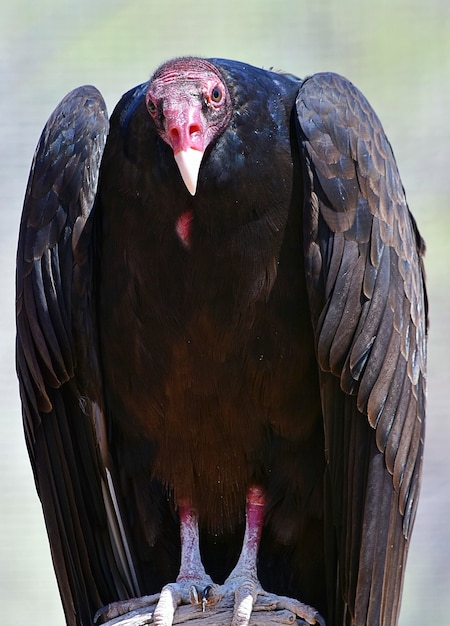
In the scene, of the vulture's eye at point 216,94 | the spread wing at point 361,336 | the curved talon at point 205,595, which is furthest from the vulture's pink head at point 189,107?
the curved talon at point 205,595

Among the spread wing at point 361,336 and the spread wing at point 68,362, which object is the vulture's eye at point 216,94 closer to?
the spread wing at point 361,336

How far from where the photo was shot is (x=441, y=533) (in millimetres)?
7453

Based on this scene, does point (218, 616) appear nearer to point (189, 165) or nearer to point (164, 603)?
point (164, 603)

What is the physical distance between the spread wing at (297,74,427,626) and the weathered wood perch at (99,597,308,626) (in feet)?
0.80

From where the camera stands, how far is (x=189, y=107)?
4641 mm

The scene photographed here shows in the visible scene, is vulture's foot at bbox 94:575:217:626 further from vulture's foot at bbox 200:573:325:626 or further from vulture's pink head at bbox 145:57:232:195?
vulture's pink head at bbox 145:57:232:195

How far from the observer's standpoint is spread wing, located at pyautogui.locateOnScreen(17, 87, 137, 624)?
16.1 ft

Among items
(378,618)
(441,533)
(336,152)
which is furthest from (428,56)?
(378,618)

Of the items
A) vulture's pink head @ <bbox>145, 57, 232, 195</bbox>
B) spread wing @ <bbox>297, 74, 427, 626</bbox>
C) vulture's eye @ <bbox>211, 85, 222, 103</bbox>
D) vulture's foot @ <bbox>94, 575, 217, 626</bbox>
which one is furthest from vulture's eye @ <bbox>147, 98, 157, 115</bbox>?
vulture's foot @ <bbox>94, 575, 217, 626</bbox>

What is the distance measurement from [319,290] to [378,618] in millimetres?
1181

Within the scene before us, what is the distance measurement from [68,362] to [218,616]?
41.9 inches

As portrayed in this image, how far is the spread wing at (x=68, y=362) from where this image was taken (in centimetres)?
490

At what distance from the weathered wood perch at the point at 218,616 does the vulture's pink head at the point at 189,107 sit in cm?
152

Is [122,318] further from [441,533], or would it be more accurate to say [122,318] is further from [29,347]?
[441,533]
